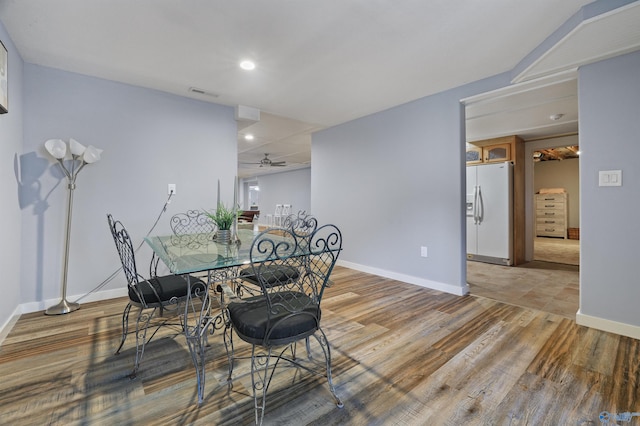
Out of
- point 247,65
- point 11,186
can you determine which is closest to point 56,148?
point 11,186

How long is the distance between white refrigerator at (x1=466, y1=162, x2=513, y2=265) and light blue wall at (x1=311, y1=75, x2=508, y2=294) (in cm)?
221

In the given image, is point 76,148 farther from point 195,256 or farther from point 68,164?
point 195,256

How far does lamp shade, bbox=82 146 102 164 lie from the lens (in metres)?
2.68

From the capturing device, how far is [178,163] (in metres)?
3.44

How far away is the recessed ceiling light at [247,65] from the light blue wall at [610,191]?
9.37 feet

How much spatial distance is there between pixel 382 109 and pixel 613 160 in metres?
2.47

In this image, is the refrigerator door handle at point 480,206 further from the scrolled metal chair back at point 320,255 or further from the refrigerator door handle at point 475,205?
the scrolled metal chair back at point 320,255

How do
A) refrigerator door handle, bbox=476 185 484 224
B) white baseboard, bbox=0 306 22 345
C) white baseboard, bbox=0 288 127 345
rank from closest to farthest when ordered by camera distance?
1. white baseboard, bbox=0 306 22 345
2. white baseboard, bbox=0 288 127 345
3. refrigerator door handle, bbox=476 185 484 224

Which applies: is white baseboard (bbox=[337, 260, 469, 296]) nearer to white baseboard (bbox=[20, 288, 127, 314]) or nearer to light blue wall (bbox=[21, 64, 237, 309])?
light blue wall (bbox=[21, 64, 237, 309])

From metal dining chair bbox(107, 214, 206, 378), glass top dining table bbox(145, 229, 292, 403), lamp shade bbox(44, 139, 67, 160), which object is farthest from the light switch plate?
lamp shade bbox(44, 139, 67, 160)

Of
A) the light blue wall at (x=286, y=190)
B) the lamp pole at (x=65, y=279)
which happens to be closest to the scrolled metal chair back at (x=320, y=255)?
the lamp pole at (x=65, y=279)

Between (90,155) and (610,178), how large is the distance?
4.52 m

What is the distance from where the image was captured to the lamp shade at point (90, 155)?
2.68 m

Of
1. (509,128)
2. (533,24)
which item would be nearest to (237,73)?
(533,24)
